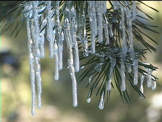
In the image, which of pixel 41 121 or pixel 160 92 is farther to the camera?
pixel 41 121

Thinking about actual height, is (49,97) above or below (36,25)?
below

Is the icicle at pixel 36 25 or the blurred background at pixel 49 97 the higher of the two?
the icicle at pixel 36 25

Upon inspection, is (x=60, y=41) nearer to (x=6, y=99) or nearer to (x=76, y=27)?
(x=76, y=27)

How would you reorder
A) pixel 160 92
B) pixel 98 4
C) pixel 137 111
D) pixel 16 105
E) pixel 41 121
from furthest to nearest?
1. pixel 41 121
2. pixel 16 105
3. pixel 137 111
4. pixel 160 92
5. pixel 98 4

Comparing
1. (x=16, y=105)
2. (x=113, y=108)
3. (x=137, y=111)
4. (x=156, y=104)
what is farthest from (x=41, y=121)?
(x=156, y=104)

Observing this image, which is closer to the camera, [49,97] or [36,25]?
[36,25]


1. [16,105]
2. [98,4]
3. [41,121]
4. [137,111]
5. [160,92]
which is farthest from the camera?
[41,121]

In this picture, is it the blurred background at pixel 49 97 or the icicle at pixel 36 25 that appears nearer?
the icicle at pixel 36 25

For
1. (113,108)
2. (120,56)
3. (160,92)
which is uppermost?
(120,56)

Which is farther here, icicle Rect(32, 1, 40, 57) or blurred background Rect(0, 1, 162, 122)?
blurred background Rect(0, 1, 162, 122)

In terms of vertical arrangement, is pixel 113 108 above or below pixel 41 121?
above

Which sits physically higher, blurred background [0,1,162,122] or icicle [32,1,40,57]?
icicle [32,1,40,57]

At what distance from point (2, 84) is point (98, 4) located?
1.86 m

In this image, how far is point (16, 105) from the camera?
211cm
